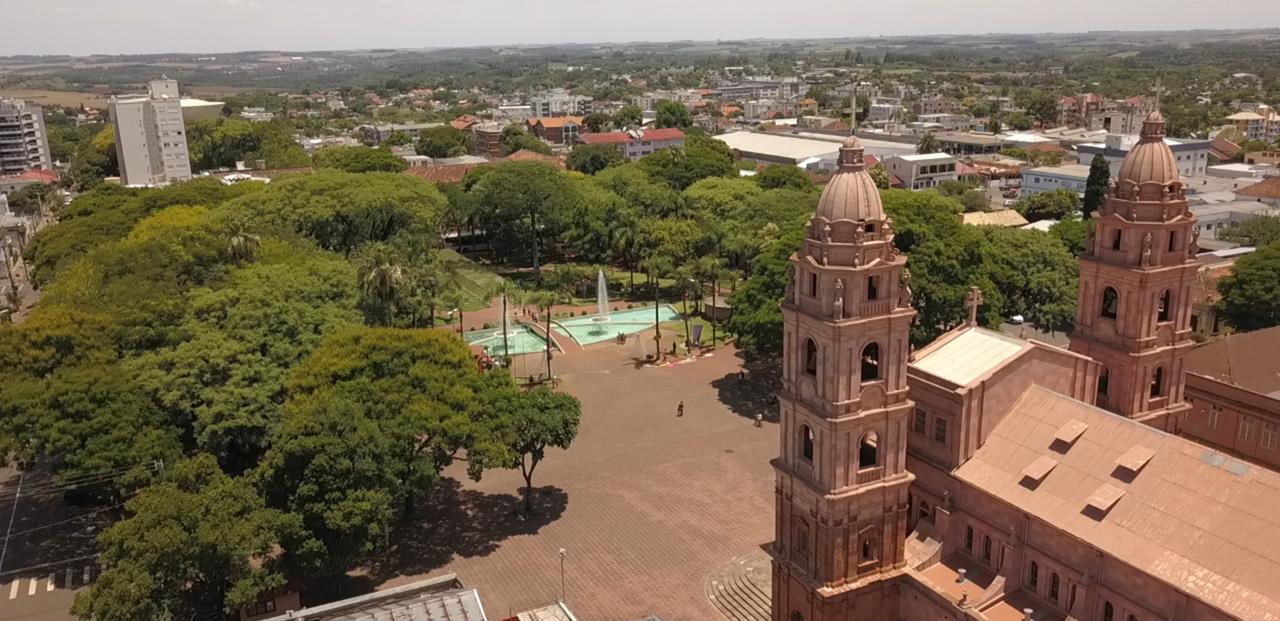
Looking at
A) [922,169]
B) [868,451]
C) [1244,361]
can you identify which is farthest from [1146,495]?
[922,169]

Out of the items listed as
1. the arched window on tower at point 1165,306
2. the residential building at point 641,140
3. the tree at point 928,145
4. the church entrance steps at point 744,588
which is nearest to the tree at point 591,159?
the residential building at point 641,140

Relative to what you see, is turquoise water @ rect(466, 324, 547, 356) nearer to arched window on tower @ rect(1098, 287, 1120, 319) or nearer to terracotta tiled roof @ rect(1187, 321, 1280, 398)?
arched window on tower @ rect(1098, 287, 1120, 319)

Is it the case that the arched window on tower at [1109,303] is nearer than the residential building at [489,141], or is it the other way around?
the arched window on tower at [1109,303]

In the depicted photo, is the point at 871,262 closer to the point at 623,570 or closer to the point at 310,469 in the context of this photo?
the point at 623,570

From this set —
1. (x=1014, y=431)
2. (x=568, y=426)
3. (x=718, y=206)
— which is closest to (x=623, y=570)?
(x=568, y=426)

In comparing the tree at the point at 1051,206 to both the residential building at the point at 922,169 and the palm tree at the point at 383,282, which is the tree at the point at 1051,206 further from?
the palm tree at the point at 383,282

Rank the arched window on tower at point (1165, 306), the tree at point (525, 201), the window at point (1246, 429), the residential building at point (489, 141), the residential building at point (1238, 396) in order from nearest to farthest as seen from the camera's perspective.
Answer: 1. the arched window on tower at point (1165, 306)
2. the residential building at point (1238, 396)
3. the window at point (1246, 429)
4. the tree at point (525, 201)
5. the residential building at point (489, 141)

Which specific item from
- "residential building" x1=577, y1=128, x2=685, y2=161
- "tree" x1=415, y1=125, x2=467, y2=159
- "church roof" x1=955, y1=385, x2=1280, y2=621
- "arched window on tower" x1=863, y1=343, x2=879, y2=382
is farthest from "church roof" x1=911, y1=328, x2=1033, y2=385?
"tree" x1=415, y1=125, x2=467, y2=159
